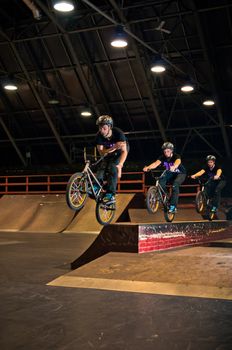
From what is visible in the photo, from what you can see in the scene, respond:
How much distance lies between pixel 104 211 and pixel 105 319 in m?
4.02

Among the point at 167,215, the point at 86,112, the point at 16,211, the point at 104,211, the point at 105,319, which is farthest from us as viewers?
the point at 86,112

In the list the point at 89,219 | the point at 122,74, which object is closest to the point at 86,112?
the point at 122,74

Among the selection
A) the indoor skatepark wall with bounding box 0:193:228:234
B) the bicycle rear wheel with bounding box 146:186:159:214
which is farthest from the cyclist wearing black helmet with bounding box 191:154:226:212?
the indoor skatepark wall with bounding box 0:193:228:234

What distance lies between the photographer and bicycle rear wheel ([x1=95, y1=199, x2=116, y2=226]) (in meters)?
7.72

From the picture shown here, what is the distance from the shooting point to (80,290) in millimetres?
5590

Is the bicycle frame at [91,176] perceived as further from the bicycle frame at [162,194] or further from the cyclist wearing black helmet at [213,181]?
the cyclist wearing black helmet at [213,181]

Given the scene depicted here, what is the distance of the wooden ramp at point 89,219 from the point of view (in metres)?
16.2

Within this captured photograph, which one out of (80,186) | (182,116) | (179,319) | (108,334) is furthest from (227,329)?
(182,116)

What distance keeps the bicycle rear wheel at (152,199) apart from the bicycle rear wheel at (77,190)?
2535mm

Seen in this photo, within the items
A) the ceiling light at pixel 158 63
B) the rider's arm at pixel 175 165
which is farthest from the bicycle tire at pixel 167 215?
the ceiling light at pixel 158 63

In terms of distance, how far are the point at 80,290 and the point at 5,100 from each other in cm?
2363

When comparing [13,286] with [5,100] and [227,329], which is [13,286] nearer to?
[227,329]

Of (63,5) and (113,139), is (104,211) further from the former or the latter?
(63,5)

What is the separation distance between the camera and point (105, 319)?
13.9 feet
